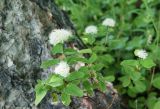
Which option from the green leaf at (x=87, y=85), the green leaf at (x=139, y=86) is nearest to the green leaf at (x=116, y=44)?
the green leaf at (x=139, y=86)

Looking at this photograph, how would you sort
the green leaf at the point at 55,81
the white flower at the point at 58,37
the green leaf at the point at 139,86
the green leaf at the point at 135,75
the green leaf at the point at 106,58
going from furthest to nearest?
the green leaf at the point at 106,58 < the green leaf at the point at 139,86 < the green leaf at the point at 135,75 < the white flower at the point at 58,37 < the green leaf at the point at 55,81

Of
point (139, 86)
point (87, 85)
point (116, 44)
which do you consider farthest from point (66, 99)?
point (116, 44)

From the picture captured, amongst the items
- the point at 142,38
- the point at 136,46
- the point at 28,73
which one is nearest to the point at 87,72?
the point at 28,73

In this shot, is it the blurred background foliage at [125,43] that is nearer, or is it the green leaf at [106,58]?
the blurred background foliage at [125,43]

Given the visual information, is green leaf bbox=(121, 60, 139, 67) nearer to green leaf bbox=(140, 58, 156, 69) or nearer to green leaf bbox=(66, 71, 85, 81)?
green leaf bbox=(140, 58, 156, 69)

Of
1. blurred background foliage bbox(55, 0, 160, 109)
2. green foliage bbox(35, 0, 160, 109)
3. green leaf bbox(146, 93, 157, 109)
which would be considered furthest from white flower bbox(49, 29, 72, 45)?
green leaf bbox(146, 93, 157, 109)

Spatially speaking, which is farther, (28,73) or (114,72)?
(114,72)

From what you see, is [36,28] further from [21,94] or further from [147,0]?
[147,0]

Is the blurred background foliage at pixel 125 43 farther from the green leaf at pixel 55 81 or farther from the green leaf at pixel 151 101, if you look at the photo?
the green leaf at pixel 55 81
